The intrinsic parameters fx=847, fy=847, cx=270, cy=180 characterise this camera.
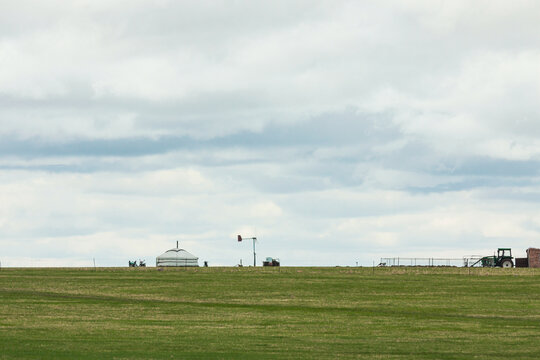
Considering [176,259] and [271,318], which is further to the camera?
[176,259]

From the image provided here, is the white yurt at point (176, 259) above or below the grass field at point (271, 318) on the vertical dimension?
above

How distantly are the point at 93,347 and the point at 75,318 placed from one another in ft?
54.5

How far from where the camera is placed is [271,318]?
54.5m

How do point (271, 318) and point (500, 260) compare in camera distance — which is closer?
point (271, 318)

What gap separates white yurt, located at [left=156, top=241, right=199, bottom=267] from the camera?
6767 inches

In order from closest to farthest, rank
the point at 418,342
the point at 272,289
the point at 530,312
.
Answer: the point at 418,342 < the point at 530,312 < the point at 272,289

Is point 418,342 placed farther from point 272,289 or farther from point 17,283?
point 17,283

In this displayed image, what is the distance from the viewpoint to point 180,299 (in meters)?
74.8

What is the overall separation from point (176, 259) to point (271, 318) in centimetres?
11989

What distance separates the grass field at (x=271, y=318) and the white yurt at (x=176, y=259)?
6577 cm

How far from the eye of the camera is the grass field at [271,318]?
36531mm

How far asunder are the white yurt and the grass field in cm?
6577

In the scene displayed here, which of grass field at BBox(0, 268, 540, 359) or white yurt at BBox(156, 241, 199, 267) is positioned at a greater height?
white yurt at BBox(156, 241, 199, 267)

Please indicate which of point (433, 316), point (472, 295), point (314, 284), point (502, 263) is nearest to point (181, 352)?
point (433, 316)
